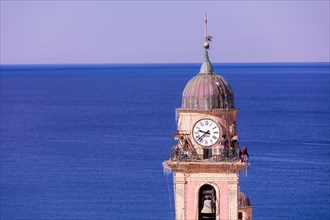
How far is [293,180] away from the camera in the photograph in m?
137

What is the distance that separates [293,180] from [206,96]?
9425 cm

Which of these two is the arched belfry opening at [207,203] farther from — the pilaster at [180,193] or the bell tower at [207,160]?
the pilaster at [180,193]

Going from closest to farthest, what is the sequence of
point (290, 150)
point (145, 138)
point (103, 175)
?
1. point (103, 175)
2. point (290, 150)
3. point (145, 138)

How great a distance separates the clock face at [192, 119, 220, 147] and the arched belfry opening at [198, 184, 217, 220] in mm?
1623

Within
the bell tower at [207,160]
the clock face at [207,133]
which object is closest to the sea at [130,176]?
the bell tower at [207,160]

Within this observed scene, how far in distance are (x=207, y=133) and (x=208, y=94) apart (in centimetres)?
149

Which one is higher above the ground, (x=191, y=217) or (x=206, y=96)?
(x=206, y=96)

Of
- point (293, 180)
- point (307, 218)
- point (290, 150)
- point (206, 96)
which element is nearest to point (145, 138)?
point (290, 150)

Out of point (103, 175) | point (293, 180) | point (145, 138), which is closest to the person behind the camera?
point (293, 180)

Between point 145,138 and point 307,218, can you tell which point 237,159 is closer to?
point 307,218

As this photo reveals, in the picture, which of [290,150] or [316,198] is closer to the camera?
[316,198]

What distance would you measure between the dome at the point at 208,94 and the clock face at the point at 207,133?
2.41 feet

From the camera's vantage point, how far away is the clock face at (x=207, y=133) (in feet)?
142

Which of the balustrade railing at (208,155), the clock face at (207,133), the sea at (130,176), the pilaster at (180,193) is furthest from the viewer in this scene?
the sea at (130,176)
